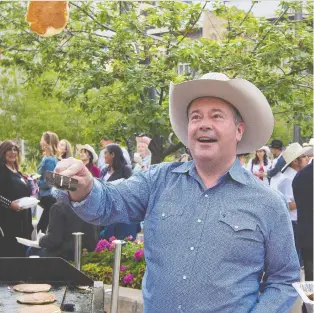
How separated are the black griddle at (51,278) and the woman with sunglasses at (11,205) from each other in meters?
3.89

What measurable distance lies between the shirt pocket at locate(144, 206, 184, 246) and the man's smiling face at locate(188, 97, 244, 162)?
0.86 feet

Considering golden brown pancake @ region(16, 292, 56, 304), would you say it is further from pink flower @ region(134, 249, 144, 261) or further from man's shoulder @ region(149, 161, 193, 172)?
pink flower @ region(134, 249, 144, 261)

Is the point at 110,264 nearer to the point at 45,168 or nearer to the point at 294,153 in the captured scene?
the point at 294,153

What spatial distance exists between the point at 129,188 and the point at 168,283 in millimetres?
484

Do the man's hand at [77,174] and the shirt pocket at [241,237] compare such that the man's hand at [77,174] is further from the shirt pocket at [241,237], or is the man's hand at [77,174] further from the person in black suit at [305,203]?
the person in black suit at [305,203]

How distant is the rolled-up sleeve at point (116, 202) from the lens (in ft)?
8.99

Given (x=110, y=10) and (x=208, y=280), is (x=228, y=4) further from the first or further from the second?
(x=208, y=280)

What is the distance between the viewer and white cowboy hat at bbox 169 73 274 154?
2887mm

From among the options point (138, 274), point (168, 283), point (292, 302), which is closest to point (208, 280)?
point (168, 283)

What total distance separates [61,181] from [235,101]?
953 mm

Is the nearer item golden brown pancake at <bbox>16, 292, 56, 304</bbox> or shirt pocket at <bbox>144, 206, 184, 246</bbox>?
shirt pocket at <bbox>144, 206, 184, 246</bbox>

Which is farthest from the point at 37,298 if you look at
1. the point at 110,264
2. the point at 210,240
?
the point at 110,264

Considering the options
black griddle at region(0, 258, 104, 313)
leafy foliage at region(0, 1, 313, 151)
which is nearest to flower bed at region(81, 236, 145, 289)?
leafy foliage at region(0, 1, 313, 151)

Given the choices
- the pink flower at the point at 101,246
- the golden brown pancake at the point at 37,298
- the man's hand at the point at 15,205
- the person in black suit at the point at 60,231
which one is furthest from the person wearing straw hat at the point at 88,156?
the golden brown pancake at the point at 37,298
